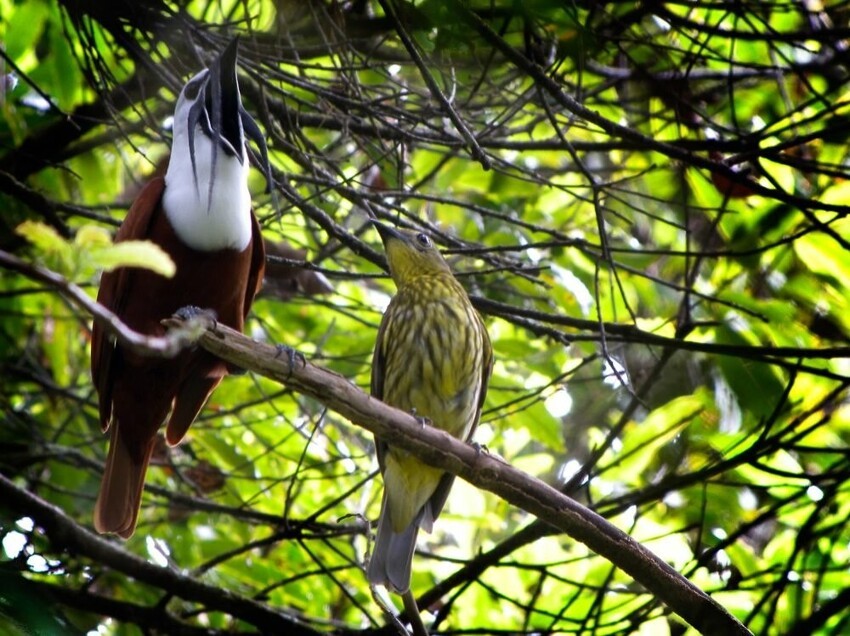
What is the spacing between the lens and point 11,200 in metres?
4.28

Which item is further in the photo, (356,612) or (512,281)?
(356,612)

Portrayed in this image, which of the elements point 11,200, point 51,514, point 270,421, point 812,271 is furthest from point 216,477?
point 812,271

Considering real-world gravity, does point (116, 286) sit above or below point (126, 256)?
above

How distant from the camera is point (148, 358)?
3639 mm

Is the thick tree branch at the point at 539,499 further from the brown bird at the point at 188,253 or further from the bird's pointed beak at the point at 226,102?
the bird's pointed beak at the point at 226,102

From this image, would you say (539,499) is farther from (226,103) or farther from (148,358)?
(226,103)

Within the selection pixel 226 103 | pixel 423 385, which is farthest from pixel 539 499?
pixel 226 103

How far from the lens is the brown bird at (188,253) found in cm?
339

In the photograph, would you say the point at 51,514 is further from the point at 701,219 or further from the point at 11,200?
the point at 701,219

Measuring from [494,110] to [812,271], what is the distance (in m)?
1.55

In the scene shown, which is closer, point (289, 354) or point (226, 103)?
point (289, 354)

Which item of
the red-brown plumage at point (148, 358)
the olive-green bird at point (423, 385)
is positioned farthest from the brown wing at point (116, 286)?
the olive-green bird at point (423, 385)

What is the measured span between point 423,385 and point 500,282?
850mm

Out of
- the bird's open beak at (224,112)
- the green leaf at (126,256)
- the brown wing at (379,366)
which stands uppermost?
the bird's open beak at (224,112)
